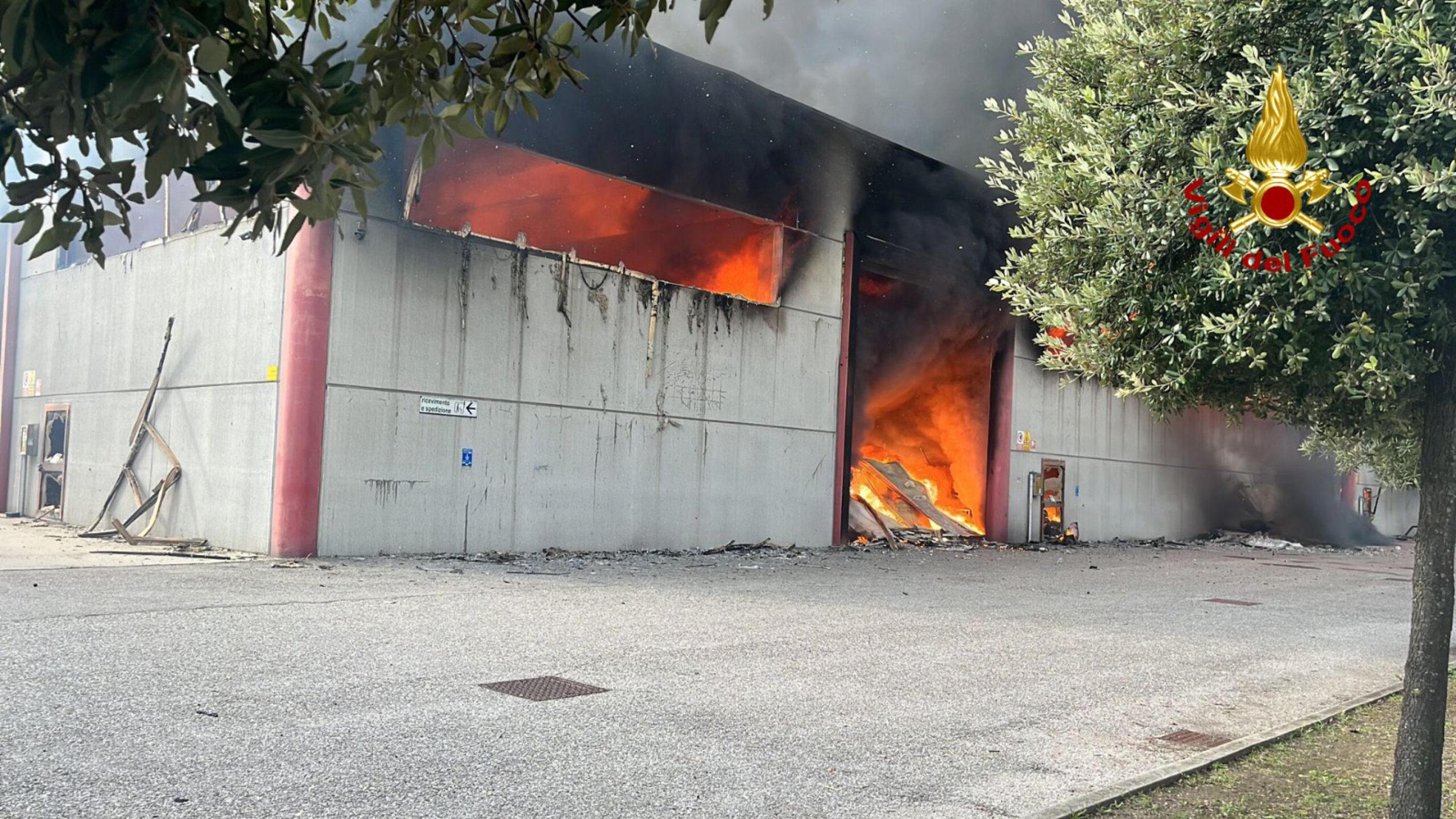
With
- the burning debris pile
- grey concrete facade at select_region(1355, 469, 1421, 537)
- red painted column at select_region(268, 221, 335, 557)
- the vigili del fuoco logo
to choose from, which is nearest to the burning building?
red painted column at select_region(268, 221, 335, 557)

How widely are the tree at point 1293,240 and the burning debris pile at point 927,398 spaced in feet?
64.9

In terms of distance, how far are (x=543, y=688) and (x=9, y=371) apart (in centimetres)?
1957

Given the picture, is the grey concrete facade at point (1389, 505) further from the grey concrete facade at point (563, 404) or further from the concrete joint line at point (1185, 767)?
the concrete joint line at point (1185, 767)

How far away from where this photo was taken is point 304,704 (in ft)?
20.2

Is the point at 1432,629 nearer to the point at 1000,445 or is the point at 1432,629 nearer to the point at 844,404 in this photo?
the point at 844,404

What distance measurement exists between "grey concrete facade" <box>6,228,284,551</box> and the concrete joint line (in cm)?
1203

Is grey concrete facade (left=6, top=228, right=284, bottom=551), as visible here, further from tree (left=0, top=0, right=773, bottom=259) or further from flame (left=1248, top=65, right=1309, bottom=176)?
tree (left=0, top=0, right=773, bottom=259)

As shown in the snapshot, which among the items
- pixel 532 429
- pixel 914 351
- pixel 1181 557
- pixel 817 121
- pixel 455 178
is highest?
pixel 817 121

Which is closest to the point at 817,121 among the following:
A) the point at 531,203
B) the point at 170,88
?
the point at 531,203

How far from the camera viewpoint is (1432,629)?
4.84 m

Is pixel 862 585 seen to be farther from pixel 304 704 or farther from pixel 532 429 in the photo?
Result: pixel 304 704

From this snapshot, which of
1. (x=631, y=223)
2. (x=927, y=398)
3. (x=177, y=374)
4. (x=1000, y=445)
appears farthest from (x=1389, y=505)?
(x=177, y=374)

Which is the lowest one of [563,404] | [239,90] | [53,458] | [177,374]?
[53,458]

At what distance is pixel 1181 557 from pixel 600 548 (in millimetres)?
14236
